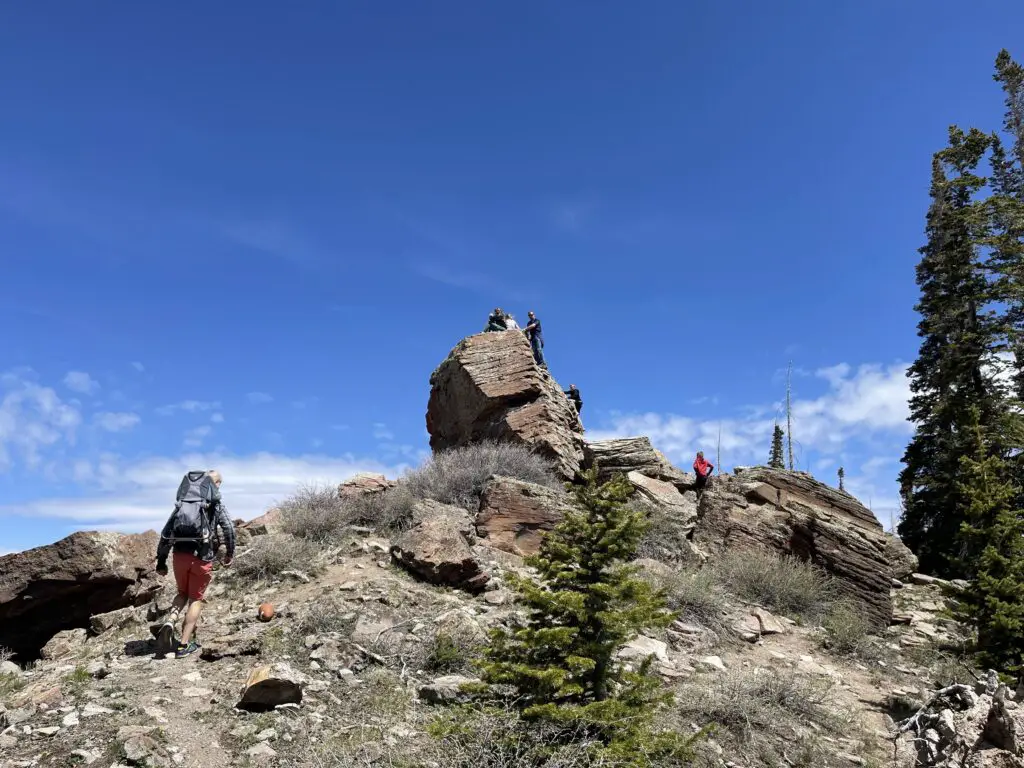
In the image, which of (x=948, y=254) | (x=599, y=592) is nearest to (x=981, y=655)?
(x=599, y=592)

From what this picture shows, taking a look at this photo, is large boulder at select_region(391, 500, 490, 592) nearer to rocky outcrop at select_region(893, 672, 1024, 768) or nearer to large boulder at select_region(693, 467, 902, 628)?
rocky outcrop at select_region(893, 672, 1024, 768)

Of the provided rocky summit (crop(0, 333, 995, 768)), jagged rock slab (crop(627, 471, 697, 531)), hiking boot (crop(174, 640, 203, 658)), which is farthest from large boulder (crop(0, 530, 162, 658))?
jagged rock slab (crop(627, 471, 697, 531))

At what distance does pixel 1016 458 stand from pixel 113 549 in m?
20.7

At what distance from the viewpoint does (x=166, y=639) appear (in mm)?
6996

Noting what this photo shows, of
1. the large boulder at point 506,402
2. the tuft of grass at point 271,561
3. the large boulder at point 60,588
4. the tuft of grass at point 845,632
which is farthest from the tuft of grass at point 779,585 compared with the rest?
the large boulder at point 60,588

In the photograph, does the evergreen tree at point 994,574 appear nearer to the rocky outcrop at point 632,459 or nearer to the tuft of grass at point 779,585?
the tuft of grass at point 779,585

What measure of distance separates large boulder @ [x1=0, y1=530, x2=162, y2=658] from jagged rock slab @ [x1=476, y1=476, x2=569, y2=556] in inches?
212

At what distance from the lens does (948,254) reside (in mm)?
22719

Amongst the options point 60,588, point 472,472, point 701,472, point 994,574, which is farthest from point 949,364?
point 60,588

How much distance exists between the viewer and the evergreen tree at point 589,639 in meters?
4.98

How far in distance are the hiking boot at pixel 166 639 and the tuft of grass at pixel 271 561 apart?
2259 mm

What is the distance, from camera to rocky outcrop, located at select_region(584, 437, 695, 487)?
1739 centimetres

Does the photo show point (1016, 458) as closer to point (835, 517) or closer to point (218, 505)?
point (835, 517)

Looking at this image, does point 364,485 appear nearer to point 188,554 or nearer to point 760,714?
point 188,554
